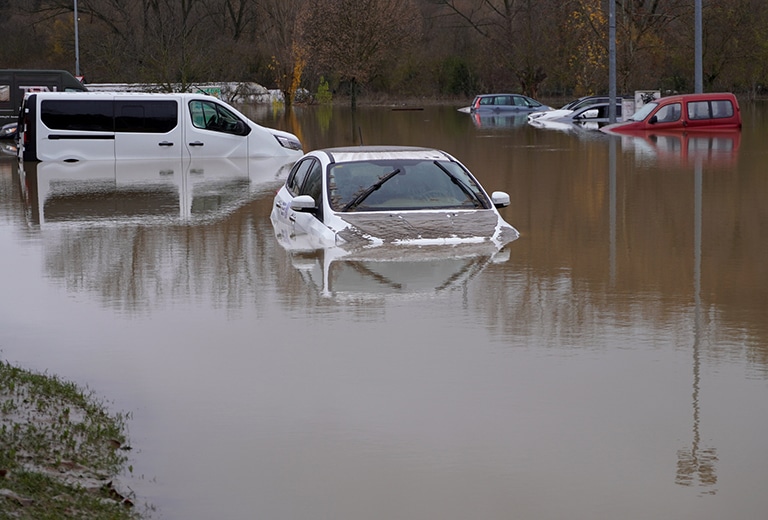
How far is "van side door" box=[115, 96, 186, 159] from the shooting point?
30469 mm

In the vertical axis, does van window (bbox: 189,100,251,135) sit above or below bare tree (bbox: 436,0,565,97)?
below

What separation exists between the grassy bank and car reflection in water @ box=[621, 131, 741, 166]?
2196cm

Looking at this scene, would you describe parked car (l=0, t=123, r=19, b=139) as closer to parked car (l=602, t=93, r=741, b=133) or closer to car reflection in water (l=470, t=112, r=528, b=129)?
parked car (l=602, t=93, r=741, b=133)

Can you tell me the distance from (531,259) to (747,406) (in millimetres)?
6772

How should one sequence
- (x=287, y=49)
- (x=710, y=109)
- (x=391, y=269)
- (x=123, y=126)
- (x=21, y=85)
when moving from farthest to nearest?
(x=287, y=49) < (x=21, y=85) < (x=710, y=109) < (x=123, y=126) < (x=391, y=269)

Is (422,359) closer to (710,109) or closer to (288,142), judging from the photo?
(288,142)

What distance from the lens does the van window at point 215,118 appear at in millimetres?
30922

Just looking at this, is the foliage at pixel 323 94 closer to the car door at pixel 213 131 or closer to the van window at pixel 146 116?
the car door at pixel 213 131

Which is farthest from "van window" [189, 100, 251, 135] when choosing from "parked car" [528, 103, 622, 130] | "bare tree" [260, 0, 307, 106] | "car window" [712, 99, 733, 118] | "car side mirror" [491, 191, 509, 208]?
"bare tree" [260, 0, 307, 106]

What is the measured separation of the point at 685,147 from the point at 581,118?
1973 centimetres

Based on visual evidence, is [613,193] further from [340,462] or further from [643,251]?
[340,462]

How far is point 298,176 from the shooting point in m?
16.9

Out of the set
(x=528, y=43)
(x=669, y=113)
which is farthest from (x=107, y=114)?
(x=528, y=43)

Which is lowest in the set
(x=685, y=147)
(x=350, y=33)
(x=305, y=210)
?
(x=305, y=210)
